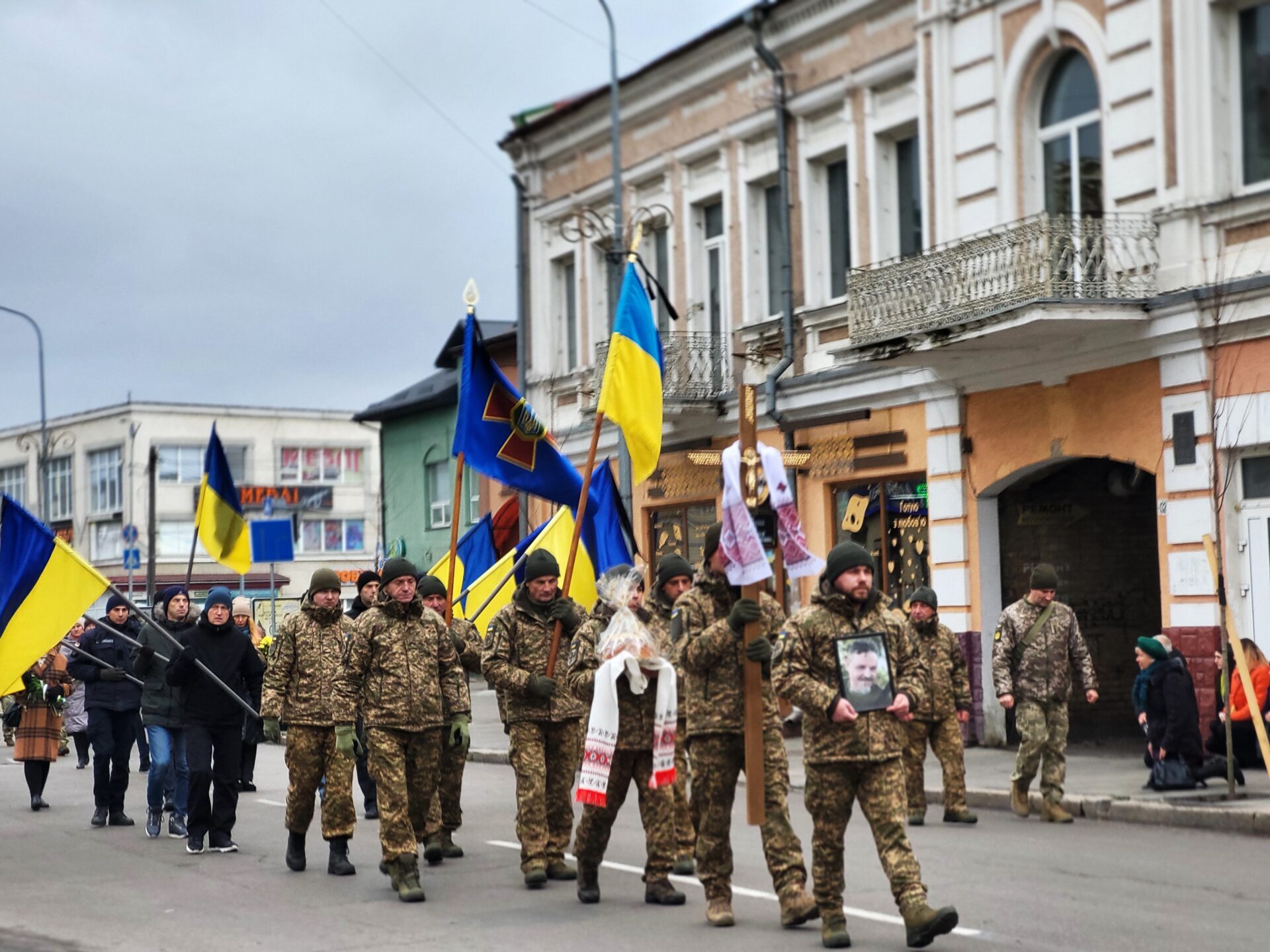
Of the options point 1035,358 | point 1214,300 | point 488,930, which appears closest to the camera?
point 488,930

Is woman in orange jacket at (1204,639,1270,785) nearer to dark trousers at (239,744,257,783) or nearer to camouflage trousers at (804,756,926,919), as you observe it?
camouflage trousers at (804,756,926,919)

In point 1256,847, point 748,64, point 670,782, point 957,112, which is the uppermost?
point 748,64

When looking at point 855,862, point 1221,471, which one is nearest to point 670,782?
point 855,862

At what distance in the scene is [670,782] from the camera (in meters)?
9.36

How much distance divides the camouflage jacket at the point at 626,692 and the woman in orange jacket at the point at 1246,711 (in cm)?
718

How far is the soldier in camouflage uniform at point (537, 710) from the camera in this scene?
10258 millimetres

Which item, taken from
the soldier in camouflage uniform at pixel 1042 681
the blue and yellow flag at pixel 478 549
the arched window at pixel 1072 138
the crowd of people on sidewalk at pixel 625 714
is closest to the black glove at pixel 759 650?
the crowd of people on sidewalk at pixel 625 714

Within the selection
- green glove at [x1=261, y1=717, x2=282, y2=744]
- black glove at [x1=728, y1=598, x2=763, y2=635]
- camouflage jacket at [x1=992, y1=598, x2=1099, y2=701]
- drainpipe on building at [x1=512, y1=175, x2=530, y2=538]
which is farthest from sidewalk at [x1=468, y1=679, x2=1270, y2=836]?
drainpipe on building at [x1=512, y1=175, x2=530, y2=538]

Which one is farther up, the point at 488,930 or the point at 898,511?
the point at 898,511

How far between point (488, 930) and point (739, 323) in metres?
16.1

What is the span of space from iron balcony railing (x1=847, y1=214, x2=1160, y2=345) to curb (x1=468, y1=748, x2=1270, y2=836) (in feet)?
16.1

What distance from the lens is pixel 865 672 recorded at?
820cm

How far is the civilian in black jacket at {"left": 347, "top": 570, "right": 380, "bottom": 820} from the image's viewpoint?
1333cm

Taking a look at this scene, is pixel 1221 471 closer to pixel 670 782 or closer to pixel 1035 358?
pixel 1035 358
